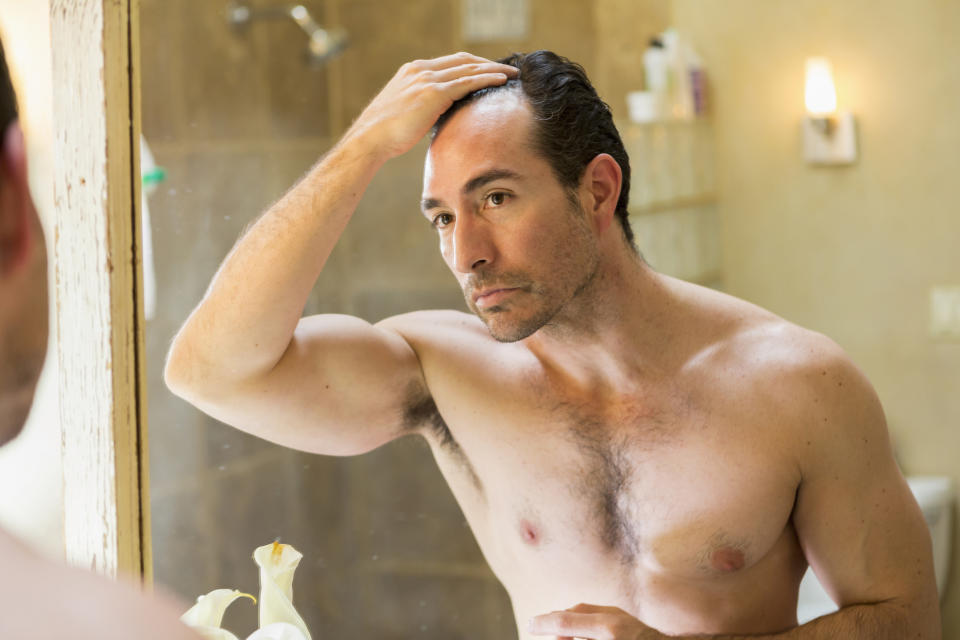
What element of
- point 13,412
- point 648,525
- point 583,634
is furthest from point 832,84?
point 13,412

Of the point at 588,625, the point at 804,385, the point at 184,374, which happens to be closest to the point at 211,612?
the point at 184,374

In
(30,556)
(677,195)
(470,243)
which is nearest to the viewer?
(30,556)

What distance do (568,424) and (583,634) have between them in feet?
0.55

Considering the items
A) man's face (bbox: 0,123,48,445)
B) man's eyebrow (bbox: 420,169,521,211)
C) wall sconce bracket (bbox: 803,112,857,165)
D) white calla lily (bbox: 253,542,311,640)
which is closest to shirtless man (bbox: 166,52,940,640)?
man's eyebrow (bbox: 420,169,521,211)

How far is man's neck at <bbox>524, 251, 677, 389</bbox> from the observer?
2.47 feet

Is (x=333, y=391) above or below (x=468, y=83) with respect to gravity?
below

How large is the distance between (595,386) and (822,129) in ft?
1.40

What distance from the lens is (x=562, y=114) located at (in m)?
0.71

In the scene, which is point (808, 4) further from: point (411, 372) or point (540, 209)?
point (411, 372)

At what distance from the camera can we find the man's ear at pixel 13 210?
27 centimetres

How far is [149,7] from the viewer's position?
0.83 m

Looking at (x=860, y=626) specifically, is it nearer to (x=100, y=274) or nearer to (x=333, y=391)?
(x=333, y=391)

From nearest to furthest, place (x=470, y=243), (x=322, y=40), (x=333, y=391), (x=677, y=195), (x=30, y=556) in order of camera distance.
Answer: (x=30, y=556) < (x=470, y=243) < (x=333, y=391) < (x=677, y=195) < (x=322, y=40)

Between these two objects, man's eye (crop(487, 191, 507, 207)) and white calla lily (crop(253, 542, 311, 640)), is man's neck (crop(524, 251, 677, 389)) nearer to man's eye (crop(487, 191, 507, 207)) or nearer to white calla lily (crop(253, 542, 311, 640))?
man's eye (crop(487, 191, 507, 207))
